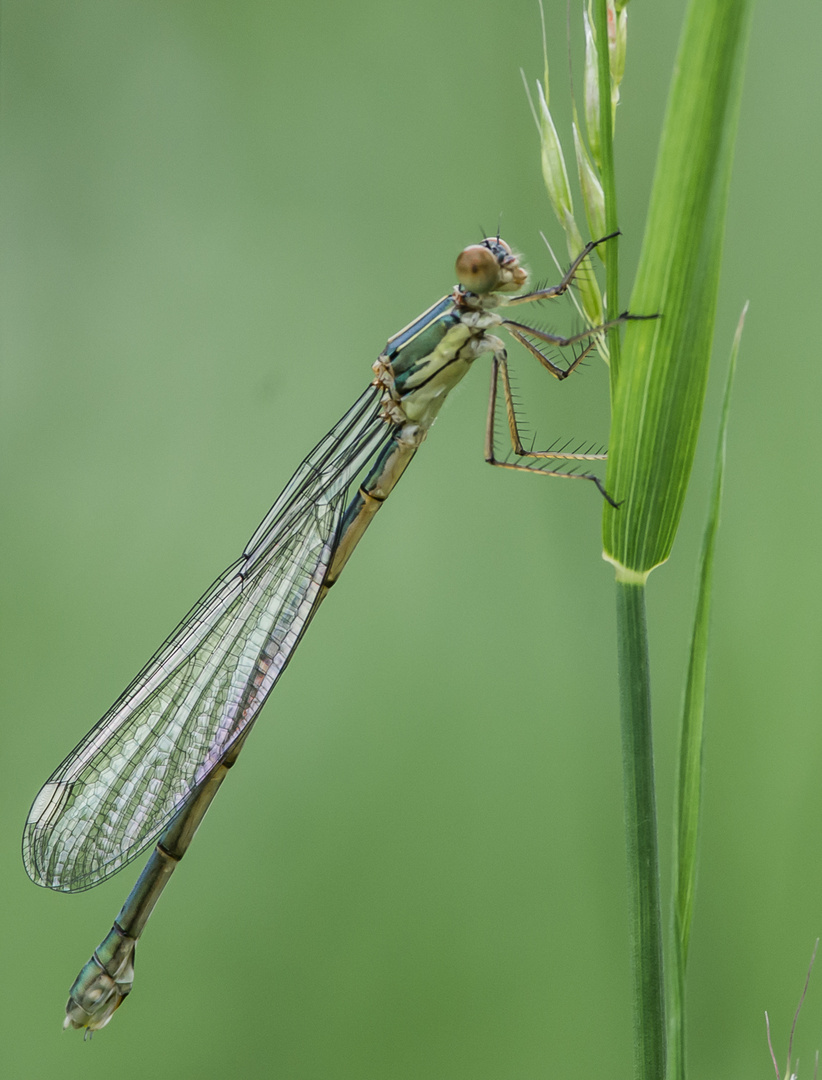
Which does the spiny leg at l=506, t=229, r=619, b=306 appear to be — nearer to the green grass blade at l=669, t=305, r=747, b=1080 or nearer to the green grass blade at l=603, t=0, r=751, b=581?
the green grass blade at l=603, t=0, r=751, b=581

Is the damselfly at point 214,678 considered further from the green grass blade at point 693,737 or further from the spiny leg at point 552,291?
the green grass blade at point 693,737

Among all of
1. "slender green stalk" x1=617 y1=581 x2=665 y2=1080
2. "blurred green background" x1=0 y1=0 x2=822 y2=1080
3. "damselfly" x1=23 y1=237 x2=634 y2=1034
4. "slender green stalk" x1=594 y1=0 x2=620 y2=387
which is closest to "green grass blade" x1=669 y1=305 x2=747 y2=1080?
"slender green stalk" x1=617 y1=581 x2=665 y2=1080

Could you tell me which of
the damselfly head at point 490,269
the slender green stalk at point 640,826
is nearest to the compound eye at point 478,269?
the damselfly head at point 490,269

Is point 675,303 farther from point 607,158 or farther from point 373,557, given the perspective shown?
point 373,557

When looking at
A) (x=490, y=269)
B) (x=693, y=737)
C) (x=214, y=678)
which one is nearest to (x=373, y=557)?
(x=214, y=678)

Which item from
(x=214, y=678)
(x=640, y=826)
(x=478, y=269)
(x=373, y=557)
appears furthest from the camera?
(x=373, y=557)

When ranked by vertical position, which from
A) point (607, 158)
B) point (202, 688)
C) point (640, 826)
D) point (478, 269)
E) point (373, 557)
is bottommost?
point (640, 826)
